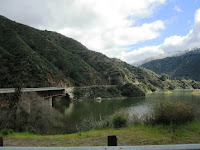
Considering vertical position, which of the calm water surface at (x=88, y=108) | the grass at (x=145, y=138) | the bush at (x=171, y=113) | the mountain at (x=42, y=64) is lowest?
the calm water surface at (x=88, y=108)

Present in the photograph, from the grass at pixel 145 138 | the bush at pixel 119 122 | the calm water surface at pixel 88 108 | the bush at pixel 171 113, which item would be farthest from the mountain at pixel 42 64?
the bush at pixel 171 113

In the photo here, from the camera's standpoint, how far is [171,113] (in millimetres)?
9547

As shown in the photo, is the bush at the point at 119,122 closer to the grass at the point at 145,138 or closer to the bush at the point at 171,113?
the grass at the point at 145,138

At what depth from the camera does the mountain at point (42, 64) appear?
41438 mm

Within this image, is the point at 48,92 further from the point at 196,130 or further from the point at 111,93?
the point at 196,130

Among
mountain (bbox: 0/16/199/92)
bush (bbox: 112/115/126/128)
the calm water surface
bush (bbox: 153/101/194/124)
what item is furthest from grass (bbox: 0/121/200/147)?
mountain (bbox: 0/16/199/92)

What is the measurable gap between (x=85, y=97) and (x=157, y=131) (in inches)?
1836

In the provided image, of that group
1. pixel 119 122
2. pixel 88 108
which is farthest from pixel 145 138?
pixel 88 108

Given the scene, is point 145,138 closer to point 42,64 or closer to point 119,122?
point 119,122

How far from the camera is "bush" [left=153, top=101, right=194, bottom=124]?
959 centimetres

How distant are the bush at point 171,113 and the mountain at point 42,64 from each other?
14.7 m

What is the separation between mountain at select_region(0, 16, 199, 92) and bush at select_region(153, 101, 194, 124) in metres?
14.7

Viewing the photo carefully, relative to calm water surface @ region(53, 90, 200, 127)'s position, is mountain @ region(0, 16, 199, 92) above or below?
above

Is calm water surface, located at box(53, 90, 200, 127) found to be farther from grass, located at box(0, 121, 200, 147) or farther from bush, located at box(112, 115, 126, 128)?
grass, located at box(0, 121, 200, 147)
